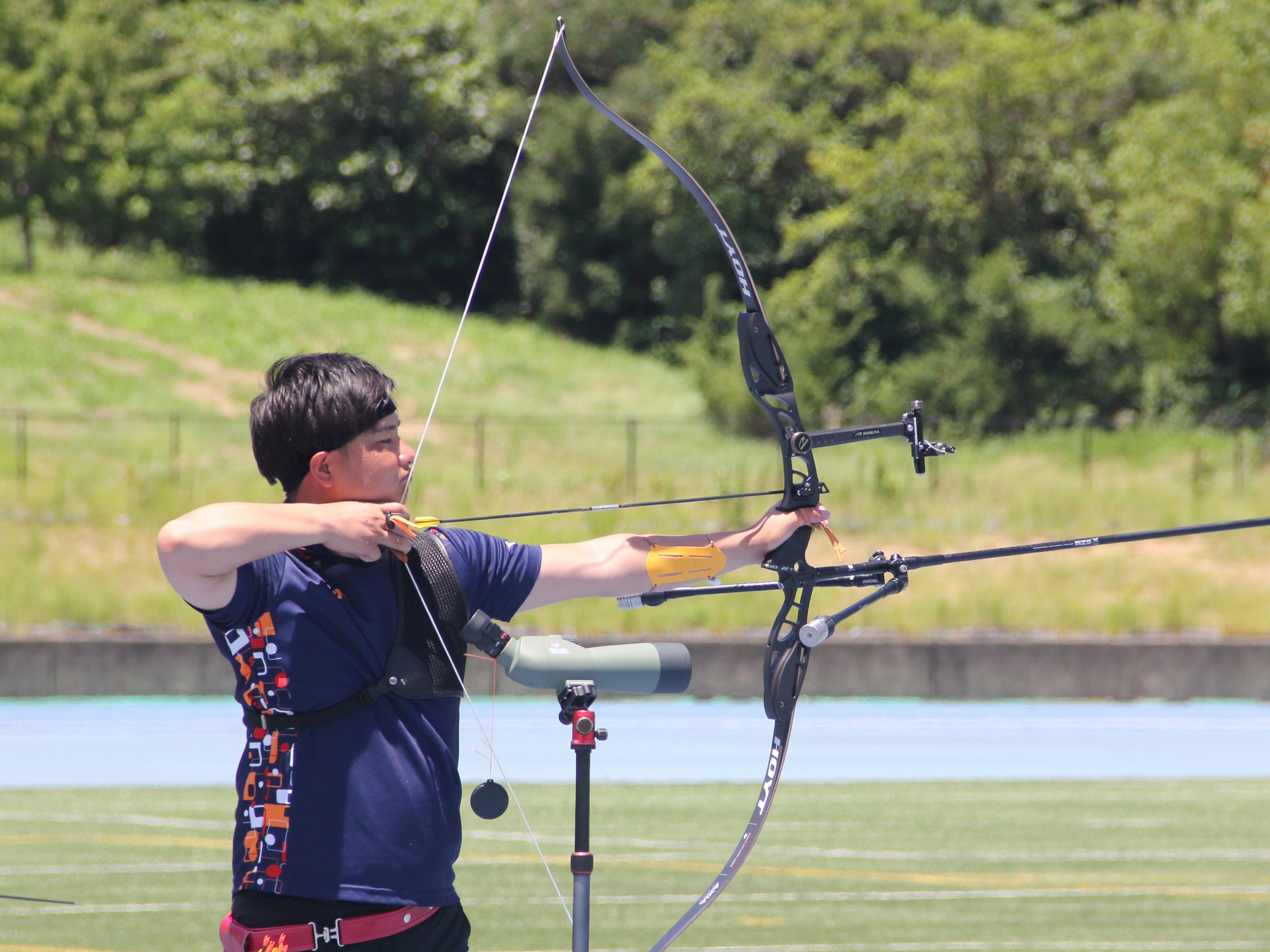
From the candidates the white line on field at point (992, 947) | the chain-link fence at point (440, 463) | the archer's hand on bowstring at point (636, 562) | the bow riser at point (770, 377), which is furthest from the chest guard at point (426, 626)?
the chain-link fence at point (440, 463)

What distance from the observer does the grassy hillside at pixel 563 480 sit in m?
15.9

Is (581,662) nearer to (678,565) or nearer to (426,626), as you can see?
(426,626)

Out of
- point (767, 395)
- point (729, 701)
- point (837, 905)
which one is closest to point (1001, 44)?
point (729, 701)

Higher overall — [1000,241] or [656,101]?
[656,101]

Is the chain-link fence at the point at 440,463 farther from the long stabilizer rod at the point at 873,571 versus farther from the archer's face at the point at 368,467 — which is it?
the archer's face at the point at 368,467

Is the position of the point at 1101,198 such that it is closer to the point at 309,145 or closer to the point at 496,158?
the point at 496,158

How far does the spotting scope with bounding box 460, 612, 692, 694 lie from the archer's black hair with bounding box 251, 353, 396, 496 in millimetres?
340

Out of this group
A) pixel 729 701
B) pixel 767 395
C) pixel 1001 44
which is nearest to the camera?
pixel 767 395

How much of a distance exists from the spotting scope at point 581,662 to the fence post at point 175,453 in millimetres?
18013

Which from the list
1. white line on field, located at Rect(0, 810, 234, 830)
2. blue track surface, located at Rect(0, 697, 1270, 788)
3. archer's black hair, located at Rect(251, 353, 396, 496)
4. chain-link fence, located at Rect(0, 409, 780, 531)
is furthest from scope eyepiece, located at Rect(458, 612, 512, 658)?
chain-link fence, located at Rect(0, 409, 780, 531)

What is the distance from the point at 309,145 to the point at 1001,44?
1861cm

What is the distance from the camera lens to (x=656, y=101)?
1401 inches

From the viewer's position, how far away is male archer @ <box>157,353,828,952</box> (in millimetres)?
2238

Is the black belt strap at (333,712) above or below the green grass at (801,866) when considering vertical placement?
above
